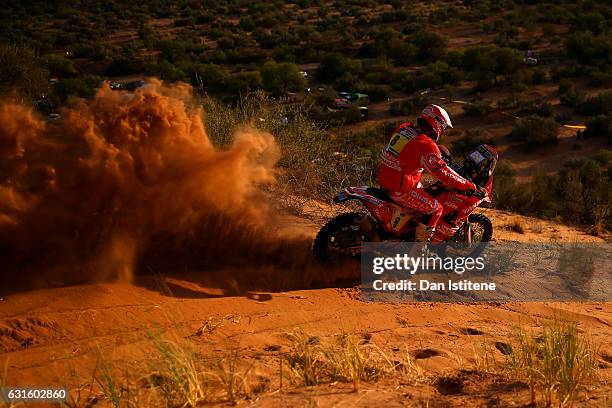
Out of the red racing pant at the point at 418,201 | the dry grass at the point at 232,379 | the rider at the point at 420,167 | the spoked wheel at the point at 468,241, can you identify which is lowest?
the spoked wheel at the point at 468,241

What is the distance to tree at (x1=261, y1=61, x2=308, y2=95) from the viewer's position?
29.6 metres

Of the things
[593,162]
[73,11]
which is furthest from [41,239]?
[73,11]

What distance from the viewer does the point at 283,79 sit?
3052 cm

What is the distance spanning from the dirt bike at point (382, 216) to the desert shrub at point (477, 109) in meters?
18.5

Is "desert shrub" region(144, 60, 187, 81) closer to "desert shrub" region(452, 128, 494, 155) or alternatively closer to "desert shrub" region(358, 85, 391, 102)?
"desert shrub" region(358, 85, 391, 102)

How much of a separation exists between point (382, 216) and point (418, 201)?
0.44 m

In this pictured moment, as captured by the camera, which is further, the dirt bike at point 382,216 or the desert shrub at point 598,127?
the desert shrub at point 598,127

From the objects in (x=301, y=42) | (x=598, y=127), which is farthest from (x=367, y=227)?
(x=301, y=42)

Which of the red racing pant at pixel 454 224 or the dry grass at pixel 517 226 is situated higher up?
the red racing pant at pixel 454 224

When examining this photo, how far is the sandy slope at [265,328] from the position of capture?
4836 mm

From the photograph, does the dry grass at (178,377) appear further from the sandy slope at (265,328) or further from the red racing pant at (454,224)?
the red racing pant at (454,224)

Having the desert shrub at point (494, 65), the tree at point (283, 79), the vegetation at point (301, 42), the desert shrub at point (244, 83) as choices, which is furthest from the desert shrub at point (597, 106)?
the desert shrub at point (244, 83)

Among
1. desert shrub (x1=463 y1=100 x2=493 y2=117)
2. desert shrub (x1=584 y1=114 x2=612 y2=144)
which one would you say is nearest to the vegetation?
desert shrub (x1=463 y1=100 x2=493 y2=117)

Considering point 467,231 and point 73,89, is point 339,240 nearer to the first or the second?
point 467,231
